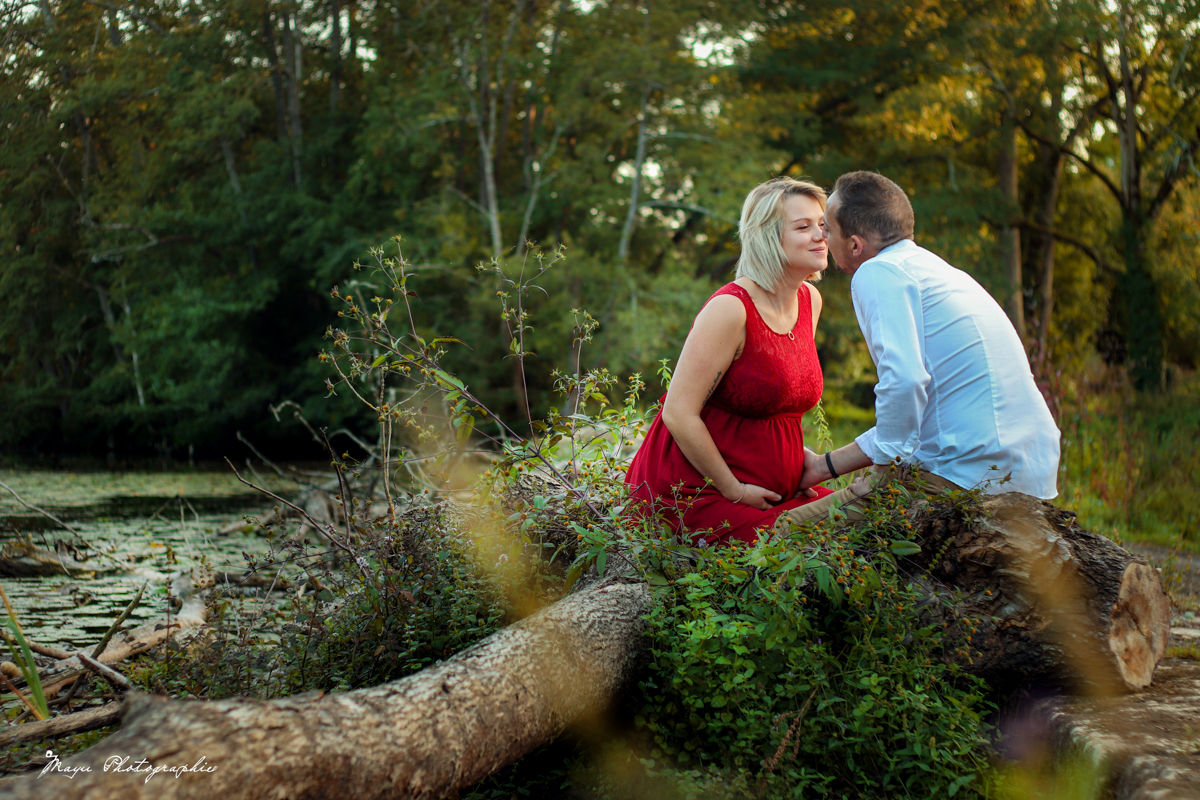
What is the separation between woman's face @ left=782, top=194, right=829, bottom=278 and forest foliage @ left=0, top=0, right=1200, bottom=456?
1286 centimetres

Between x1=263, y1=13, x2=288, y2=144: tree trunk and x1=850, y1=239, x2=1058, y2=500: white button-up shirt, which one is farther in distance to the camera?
x1=263, y1=13, x2=288, y2=144: tree trunk

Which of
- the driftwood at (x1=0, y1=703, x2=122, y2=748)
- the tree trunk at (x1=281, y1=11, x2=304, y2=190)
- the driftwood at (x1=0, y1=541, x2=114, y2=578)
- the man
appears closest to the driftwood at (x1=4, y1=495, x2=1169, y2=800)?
the man

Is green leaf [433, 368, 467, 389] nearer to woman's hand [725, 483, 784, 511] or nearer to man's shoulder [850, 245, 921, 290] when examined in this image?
woman's hand [725, 483, 784, 511]

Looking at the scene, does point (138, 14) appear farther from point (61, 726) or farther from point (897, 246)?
point (897, 246)

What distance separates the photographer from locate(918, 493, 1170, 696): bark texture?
2.66 metres

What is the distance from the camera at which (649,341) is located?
647 inches

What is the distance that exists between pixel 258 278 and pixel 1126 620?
831 inches

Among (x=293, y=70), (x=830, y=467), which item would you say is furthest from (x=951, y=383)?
(x=293, y=70)

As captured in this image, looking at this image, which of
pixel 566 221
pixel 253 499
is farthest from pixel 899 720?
pixel 566 221

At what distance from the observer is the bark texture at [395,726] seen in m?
1.72

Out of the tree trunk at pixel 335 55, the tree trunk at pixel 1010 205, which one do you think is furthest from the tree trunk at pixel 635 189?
the tree trunk at pixel 335 55

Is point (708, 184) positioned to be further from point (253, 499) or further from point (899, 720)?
point (899, 720)

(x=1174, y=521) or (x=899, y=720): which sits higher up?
(x=899, y=720)

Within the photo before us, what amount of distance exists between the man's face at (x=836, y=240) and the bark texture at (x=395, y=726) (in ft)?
4.83
